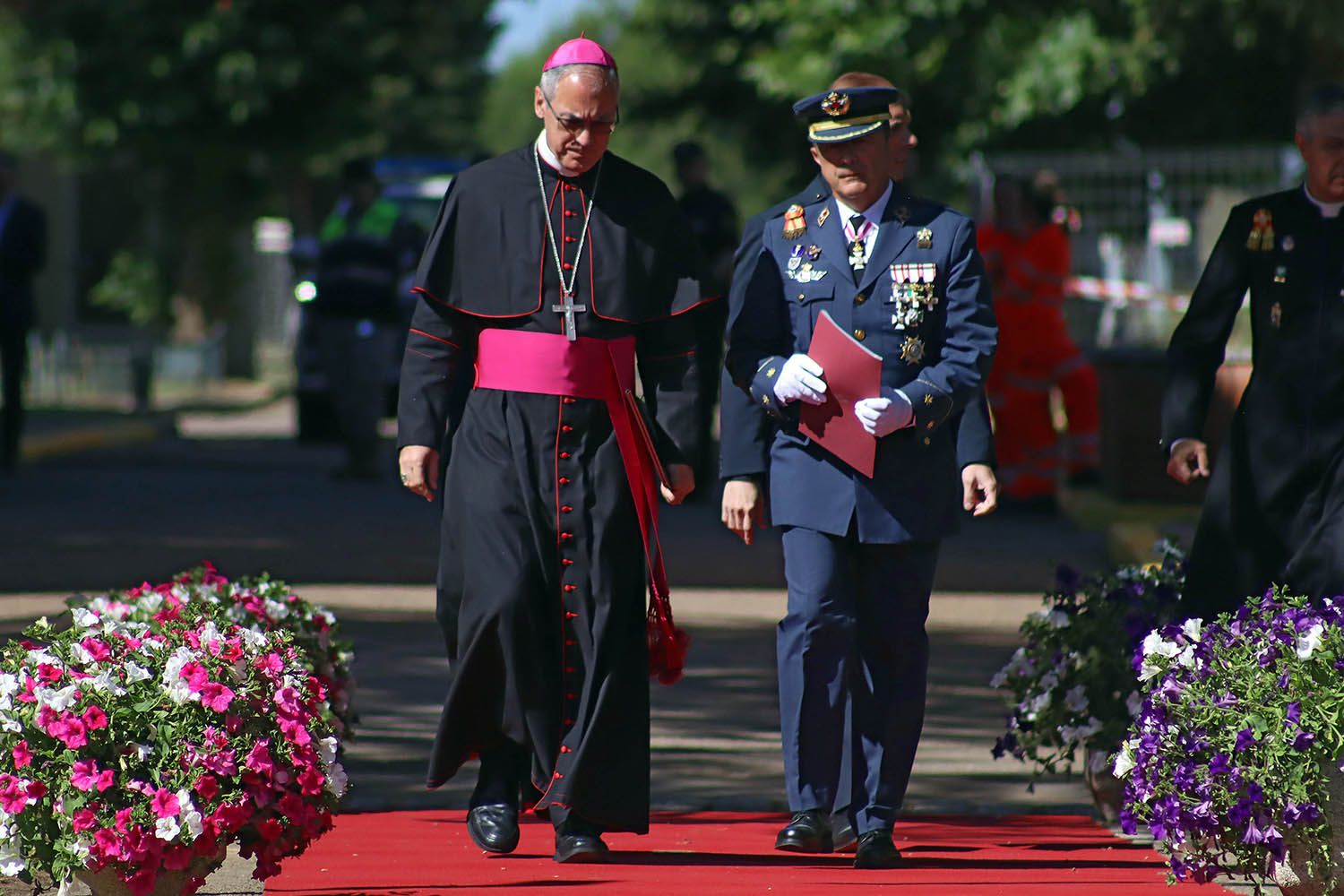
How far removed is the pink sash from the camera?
5.96m

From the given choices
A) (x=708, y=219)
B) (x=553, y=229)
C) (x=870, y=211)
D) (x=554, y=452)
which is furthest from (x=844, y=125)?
(x=708, y=219)

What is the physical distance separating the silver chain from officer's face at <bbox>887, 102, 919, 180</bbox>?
753mm

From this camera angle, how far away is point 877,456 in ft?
19.7

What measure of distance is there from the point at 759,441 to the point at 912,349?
17.6 inches

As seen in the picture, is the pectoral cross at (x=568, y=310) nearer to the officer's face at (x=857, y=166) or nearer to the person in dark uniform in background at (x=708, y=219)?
the officer's face at (x=857, y=166)

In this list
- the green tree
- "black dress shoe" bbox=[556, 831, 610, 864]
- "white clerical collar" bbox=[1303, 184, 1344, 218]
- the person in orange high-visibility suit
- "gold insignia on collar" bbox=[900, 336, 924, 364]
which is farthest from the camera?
the green tree

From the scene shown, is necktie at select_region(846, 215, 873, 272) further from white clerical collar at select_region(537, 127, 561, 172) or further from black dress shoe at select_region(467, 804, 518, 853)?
black dress shoe at select_region(467, 804, 518, 853)

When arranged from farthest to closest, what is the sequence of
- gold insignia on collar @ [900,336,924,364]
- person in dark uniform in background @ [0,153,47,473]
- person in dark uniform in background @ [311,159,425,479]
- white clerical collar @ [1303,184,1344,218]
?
person in dark uniform in background @ [0,153,47,473], person in dark uniform in background @ [311,159,425,479], white clerical collar @ [1303,184,1344,218], gold insignia on collar @ [900,336,924,364]

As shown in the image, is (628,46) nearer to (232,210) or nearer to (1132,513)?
(232,210)

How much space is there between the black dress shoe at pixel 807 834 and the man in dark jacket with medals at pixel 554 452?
358mm

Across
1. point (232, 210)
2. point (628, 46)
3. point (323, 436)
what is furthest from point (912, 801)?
point (628, 46)

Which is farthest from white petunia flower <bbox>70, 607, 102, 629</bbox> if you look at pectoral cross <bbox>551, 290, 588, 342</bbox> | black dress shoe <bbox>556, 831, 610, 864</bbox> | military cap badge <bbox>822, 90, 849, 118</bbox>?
military cap badge <bbox>822, 90, 849, 118</bbox>

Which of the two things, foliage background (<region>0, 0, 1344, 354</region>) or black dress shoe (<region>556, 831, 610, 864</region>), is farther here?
foliage background (<region>0, 0, 1344, 354</region>)

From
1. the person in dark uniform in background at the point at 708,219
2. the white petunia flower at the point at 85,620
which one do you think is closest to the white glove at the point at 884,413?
the white petunia flower at the point at 85,620
